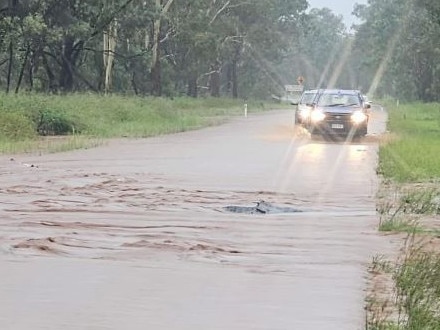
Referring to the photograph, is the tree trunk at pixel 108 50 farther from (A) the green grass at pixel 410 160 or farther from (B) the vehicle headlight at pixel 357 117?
(A) the green grass at pixel 410 160

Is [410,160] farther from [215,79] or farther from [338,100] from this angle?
[215,79]

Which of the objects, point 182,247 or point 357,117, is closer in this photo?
point 182,247

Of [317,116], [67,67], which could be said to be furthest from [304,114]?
[67,67]

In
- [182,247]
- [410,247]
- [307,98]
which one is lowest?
[182,247]

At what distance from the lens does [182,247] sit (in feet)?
34.2

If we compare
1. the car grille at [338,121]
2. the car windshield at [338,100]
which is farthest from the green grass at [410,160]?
the car windshield at [338,100]

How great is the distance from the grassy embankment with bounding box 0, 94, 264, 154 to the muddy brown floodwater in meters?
8.15

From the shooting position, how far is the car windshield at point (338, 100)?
3244 centimetres

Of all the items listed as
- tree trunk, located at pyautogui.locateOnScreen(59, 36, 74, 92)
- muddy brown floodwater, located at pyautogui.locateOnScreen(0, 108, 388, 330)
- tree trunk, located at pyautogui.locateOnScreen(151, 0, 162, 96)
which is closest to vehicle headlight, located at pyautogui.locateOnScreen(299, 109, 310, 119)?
muddy brown floodwater, located at pyautogui.locateOnScreen(0, 108, 388, 330)

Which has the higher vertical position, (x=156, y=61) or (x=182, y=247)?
(x=156, y=61)

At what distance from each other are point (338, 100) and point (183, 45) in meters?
42.0

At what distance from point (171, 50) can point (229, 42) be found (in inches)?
290

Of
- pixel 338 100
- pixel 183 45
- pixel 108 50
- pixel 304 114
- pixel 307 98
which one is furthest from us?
pixel 183 45

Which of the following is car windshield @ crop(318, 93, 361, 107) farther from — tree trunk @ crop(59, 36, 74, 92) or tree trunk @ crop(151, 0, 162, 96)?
tree trunk @ crop(151, 0, 162, 96)
